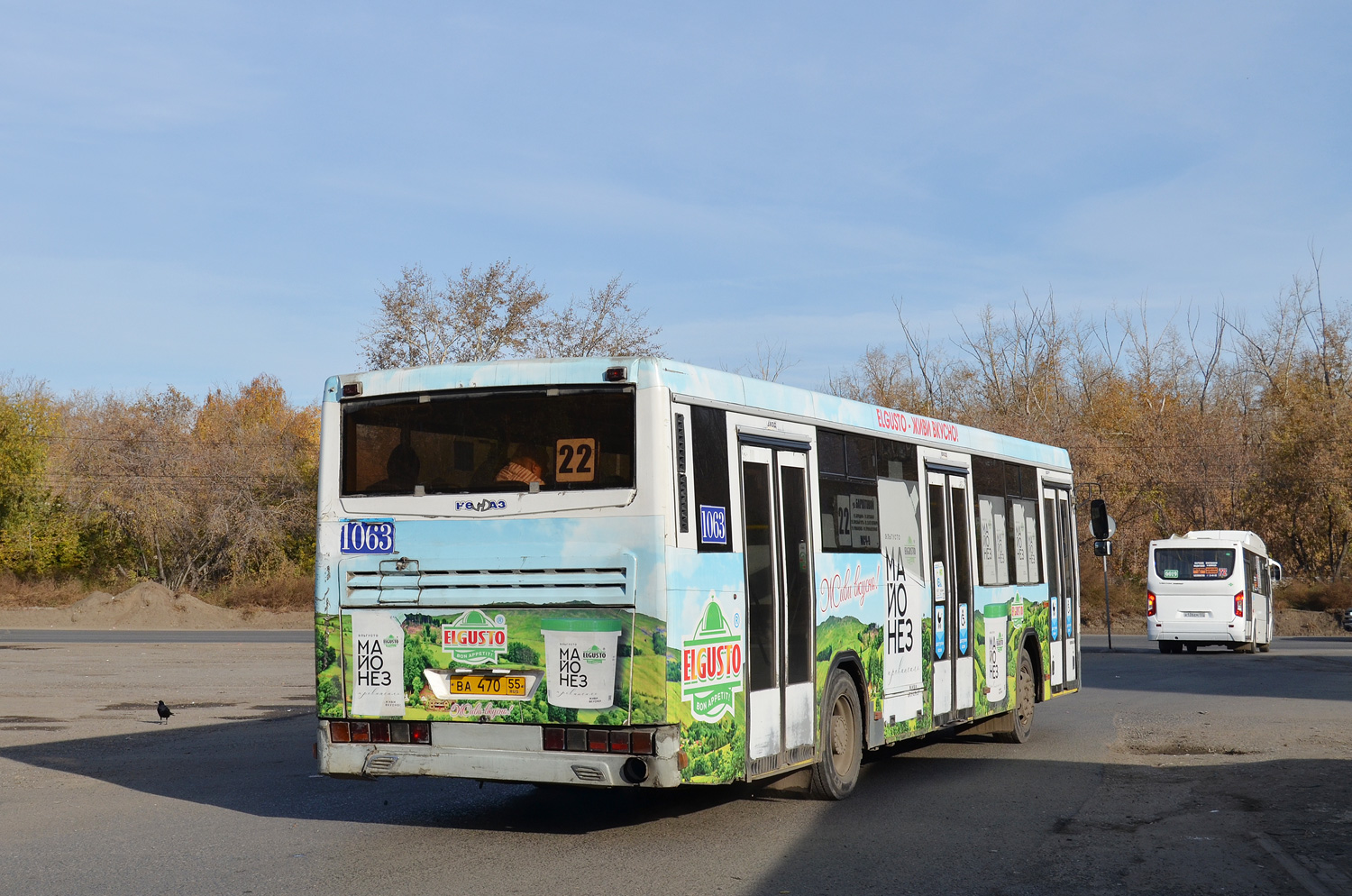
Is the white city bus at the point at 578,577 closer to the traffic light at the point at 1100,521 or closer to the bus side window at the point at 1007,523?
the bus side window at the point at 1007,523

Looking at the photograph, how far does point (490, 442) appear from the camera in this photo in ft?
29.1

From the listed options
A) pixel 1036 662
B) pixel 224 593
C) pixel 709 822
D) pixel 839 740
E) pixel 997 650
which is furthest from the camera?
pixel 224 593

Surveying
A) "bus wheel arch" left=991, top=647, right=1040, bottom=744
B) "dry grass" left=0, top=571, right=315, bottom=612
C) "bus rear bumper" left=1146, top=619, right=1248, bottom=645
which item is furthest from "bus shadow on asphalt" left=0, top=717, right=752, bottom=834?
"dry grass" left=0, top=571, right=315, bottom=612

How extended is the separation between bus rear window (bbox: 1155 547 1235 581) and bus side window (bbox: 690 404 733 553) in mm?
27213

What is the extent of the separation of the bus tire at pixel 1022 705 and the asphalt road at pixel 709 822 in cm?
23

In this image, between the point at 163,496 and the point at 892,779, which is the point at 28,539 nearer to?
the point at 163,496

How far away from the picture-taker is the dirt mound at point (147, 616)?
48.8 m

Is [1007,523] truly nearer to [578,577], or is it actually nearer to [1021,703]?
[1021,703]

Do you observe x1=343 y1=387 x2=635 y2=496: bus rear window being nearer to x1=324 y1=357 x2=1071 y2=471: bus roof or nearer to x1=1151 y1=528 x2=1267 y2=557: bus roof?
x1=324 y1=357 x2=1071 y2=471: bus roof

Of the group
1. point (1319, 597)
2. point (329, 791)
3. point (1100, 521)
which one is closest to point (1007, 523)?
point (1100, 521)

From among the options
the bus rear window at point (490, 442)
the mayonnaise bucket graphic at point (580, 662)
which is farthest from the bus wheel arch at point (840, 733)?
the bus rear window at point (490, 442)

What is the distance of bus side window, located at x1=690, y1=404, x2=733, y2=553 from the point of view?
8.75 meters

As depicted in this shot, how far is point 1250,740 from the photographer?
14758 millimetres

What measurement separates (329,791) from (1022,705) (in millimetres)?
7464
